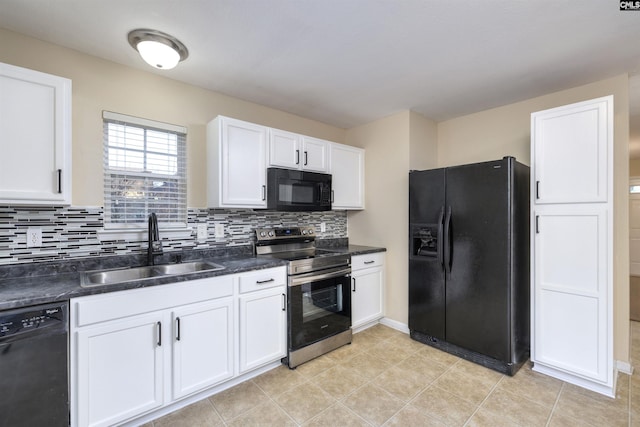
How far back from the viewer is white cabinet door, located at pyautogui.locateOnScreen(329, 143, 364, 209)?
10.9 ft

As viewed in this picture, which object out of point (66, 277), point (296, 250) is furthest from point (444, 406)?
point (66, 277)

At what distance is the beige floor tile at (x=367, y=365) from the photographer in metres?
2.40

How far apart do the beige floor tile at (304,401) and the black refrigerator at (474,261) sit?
1.30m

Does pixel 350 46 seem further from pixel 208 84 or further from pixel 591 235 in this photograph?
pixel 591 235

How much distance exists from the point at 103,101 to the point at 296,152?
→ 1.57 m

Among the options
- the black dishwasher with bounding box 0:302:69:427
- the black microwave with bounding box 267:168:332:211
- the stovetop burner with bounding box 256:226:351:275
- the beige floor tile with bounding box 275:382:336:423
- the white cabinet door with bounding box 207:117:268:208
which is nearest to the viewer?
the black dishwasher with bounding box 0:302:69:427

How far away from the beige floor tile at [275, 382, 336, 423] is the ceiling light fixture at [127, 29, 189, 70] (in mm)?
2419

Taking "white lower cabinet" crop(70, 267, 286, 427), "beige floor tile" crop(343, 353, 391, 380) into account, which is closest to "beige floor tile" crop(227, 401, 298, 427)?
"white lower cabinet" crop(70, 267, 286, 427)

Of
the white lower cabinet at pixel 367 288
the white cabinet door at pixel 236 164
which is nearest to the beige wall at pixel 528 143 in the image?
the white lower cabinet at pixel 367 288

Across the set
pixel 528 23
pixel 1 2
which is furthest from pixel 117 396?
pixel 528 23

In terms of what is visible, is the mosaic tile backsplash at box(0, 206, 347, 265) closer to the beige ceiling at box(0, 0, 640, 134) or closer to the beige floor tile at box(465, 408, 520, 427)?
the beige ceiling at box(0, 0, 640, 134)

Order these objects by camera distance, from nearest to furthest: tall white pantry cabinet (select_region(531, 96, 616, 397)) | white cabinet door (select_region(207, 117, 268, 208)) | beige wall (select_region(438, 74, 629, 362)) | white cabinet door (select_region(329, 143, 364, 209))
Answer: tall white pantry cabinet (select_region(531, 96, 616, 397)) → beige wall (select_region(438, 74, 629, 362)) → white cabinet door (select_region(207, 117, 268, 208)) → white cabinet door (select_region(329, 143, 364, 209))

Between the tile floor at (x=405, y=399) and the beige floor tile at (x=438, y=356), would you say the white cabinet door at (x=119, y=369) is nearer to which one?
the tile floor at (x=405, y=399)

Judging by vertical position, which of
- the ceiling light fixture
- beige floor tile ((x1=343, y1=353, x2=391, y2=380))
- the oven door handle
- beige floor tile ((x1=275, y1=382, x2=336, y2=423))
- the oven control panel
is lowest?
beige floor tile ((x1=343, y1=353, x2=391, y2=380))
